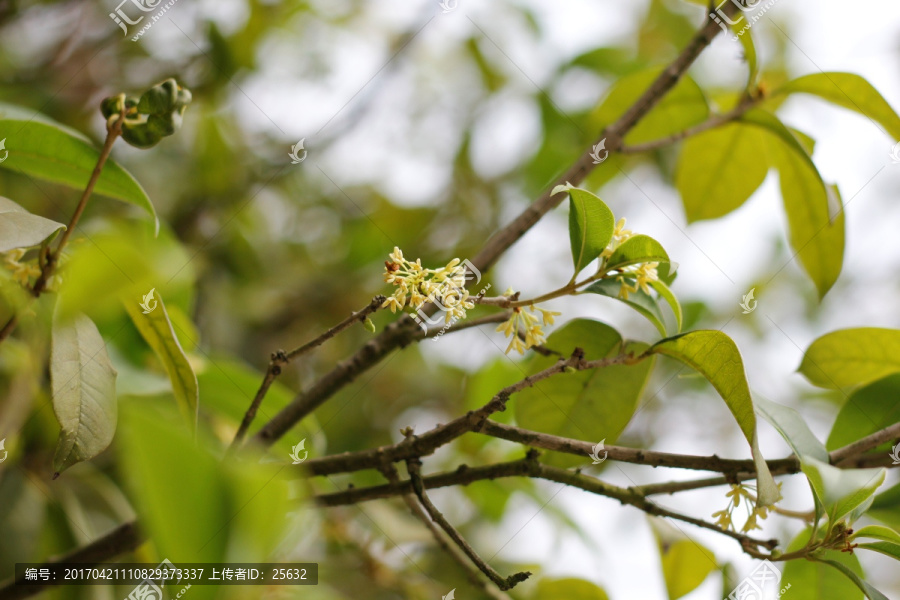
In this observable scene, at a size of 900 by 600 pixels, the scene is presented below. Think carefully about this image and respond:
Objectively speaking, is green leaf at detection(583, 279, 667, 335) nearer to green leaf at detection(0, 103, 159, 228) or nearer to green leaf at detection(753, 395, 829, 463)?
green leaf at detection(753, 395, 829, 463)

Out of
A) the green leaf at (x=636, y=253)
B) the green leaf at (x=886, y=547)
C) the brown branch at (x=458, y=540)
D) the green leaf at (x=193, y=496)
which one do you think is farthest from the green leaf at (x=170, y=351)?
the green leaf at (x=886, y=547)

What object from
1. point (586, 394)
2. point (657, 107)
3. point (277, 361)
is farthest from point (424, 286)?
point (657, 107)

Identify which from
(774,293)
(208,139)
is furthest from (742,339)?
(208,139)

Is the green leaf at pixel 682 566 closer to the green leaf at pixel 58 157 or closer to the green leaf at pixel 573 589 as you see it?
the green leaf at pixel 573 589

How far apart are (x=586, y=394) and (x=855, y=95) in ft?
2.16

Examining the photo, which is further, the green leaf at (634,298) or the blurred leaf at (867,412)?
the blurred leaf at (867,412)

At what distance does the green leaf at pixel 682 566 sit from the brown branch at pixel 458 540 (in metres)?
0.43

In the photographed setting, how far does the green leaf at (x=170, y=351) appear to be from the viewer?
0.71 metres

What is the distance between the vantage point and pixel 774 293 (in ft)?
7.51

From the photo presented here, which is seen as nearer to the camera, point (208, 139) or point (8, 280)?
point (8, 280)

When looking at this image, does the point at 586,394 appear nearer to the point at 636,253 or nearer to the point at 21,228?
the point at 636,253

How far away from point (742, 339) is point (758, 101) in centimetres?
130

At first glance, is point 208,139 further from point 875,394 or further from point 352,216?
point 875,394

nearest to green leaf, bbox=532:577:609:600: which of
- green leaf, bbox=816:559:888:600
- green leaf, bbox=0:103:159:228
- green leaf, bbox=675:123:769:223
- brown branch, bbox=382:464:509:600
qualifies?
brown branch, bbox=382:464:509:600
